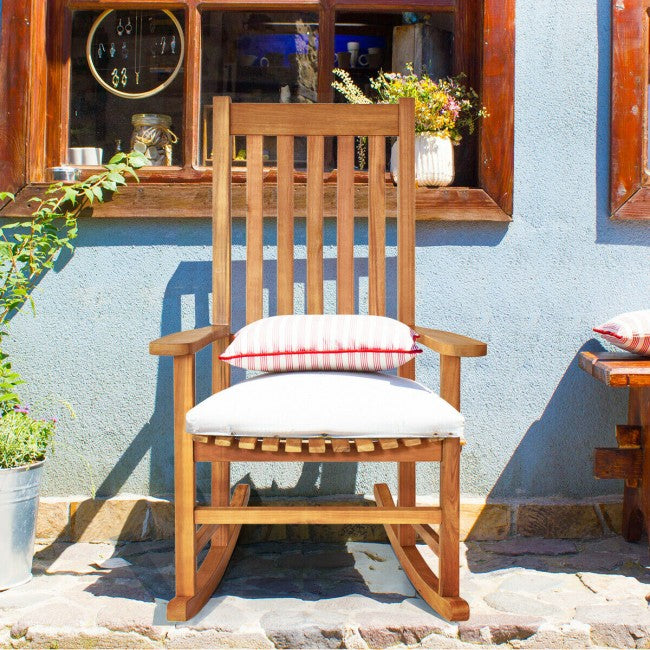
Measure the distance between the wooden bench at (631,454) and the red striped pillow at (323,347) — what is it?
607 mm

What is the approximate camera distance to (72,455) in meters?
2.44

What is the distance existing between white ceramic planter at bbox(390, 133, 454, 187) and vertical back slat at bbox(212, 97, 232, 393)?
55cm

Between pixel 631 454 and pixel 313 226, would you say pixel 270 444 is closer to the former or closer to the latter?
pixel 313 226

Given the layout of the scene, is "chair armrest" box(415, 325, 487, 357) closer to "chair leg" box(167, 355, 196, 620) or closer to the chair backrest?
the chair backrest

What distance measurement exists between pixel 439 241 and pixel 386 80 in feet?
2.12

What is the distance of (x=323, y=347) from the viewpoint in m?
1.86

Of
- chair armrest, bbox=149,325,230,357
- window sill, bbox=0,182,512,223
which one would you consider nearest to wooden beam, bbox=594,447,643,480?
window sill, bbox=0,182,512,223

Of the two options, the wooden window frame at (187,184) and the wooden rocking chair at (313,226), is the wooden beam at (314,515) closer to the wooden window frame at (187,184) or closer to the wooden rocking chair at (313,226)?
the wooden rocking chair at (313,226)

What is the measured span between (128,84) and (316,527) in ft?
5.30

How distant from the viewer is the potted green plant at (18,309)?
2018 millimetres

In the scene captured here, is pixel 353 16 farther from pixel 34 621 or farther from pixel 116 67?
pixel 34 621

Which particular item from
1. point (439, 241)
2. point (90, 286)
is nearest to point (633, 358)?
point (439, 241)

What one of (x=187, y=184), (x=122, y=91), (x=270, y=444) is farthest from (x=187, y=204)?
(x=270, y=444)

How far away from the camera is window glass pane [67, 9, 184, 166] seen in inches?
102
